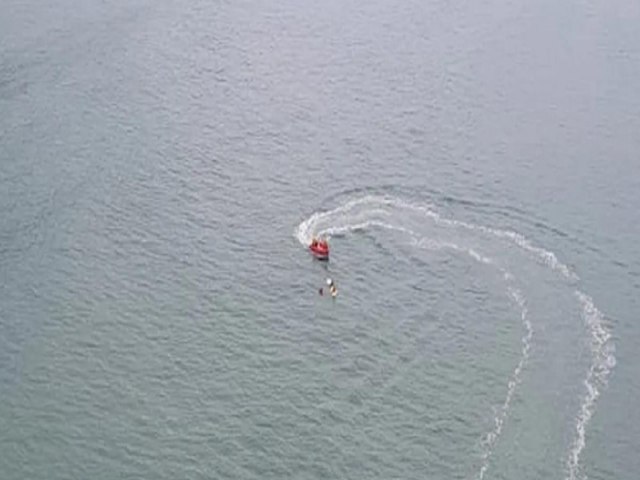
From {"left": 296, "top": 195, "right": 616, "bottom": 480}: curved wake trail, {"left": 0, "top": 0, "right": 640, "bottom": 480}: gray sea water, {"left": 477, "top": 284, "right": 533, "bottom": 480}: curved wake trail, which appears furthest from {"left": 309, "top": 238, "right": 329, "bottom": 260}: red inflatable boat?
{"left": 477, "top": 284, "right": 533, "bottom": 480}: curved wake trail

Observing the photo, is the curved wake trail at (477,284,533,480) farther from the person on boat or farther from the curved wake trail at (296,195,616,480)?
the person on boat

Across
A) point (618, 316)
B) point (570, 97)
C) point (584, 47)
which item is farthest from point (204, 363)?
point (584, 47)

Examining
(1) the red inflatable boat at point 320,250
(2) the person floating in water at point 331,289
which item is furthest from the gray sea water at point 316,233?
(1) the red inflatable boat at point 320,250

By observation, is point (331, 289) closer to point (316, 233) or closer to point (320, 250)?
point (320, 250)

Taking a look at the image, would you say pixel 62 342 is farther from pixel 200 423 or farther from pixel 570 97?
pixel 570 97

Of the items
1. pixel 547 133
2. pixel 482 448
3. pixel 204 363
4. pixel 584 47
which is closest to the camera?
pixel 482 448

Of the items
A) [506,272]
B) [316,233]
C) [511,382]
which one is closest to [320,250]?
[316,233]
